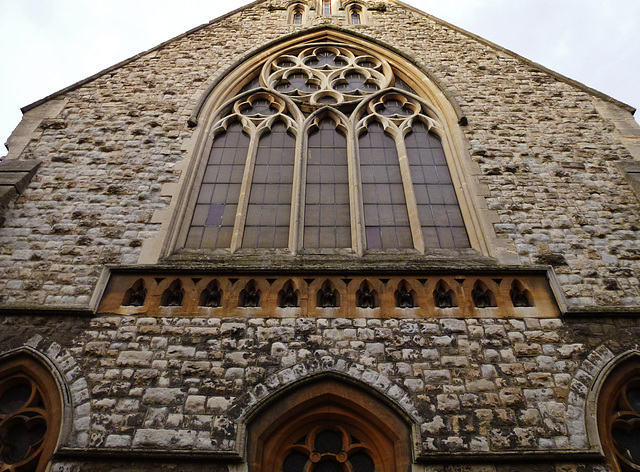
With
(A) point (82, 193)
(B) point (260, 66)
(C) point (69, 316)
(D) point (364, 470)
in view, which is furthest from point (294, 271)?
(B) point (260, 66)

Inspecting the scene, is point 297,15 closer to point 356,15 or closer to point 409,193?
point 356,15

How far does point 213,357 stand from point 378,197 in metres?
3.27

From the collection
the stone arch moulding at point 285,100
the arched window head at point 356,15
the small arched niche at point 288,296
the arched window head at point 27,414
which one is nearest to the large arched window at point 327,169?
the stone arch moulding at point 285,100

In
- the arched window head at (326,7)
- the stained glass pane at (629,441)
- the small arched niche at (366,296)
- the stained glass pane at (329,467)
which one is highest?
the arched window head at (326,7)

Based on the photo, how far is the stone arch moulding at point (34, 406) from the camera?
161 inches

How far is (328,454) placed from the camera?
163 inches

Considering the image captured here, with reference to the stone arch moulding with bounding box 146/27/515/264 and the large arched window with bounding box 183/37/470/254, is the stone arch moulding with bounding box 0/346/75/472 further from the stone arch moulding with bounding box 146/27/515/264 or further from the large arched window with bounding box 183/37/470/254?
the large arched window with bounding box 183/37/470/254

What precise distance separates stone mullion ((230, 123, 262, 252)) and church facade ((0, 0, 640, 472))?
4 cm

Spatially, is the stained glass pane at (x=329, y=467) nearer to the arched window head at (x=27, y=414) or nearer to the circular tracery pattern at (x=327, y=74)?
the arched window head at (x=27, y=414)

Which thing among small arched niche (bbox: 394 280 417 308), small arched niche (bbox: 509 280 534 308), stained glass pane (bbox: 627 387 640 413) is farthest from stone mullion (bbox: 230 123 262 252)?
stained glass pane (bbox: 627 387 640 413)

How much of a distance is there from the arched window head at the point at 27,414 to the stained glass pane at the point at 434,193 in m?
4.48

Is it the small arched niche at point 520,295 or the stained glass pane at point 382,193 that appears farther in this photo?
the stained glass pane at point 382,193

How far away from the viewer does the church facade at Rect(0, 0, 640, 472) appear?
412 centimetres

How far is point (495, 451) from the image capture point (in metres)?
3.88
